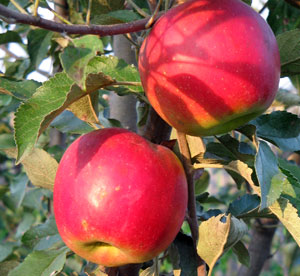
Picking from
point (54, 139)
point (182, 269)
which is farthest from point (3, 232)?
point (182, 269)

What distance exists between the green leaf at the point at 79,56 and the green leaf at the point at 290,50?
0.36 meters

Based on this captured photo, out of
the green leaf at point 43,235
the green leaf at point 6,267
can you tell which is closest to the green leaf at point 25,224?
the green leaf at point 6,267

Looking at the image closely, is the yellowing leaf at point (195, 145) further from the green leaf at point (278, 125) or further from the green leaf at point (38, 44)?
the green leaf at point (38, 44)

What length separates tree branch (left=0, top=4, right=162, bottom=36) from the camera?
0.49 metres

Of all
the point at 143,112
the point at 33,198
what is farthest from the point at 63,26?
the point at 33,198

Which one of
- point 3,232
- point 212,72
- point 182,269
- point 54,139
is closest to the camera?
point 212,72

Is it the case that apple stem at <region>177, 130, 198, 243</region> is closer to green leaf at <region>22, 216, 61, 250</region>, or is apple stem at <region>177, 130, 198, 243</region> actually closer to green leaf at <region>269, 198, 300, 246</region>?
green leaf at <region>269, 198, 300, 246</region>

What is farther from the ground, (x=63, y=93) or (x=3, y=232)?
(x=63, y=93)

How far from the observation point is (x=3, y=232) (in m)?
4.41

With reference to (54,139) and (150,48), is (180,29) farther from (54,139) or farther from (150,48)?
(54,139)

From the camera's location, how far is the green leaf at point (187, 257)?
756mm

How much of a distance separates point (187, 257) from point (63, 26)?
46 cm

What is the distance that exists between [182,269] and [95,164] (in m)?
0.28

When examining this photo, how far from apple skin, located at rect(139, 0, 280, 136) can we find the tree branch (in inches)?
1.5
